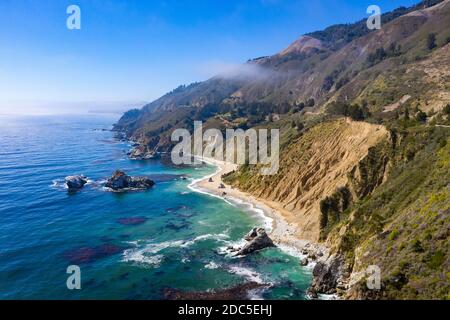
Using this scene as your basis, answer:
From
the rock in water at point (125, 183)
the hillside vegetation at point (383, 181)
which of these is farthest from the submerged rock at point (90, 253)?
the rock in water at point (125, 183)

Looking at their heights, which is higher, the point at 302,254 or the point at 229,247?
the point at 229,247

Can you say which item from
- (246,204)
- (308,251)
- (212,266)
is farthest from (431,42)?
(212,266)

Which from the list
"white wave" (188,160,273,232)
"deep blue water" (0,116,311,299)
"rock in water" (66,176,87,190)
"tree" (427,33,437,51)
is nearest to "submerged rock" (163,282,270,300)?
"deep blue water" (0,116,311,299)

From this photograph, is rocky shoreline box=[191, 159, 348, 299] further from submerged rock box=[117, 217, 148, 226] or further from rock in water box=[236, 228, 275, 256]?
submerged rock box=[117, 217, 148, 226]

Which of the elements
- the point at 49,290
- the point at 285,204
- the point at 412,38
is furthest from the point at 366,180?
the point at 412,38

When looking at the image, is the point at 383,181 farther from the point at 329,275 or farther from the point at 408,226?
the point at 329,275

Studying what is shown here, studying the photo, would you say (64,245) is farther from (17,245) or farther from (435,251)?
(435,251)

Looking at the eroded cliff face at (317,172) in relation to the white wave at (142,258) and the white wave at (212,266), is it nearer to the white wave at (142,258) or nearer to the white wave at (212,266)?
the white wave at (212,266)
